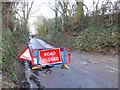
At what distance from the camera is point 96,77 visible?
9.10 meters

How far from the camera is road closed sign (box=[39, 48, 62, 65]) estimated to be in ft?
34.2

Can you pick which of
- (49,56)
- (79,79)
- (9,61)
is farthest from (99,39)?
(9,61)

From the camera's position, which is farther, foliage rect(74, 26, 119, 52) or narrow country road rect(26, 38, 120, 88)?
foliage rect(74, 26, 119, 52)

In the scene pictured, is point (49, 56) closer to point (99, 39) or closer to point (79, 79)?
point (79, 79)

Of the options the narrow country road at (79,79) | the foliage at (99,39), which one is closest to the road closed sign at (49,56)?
the narrow country road at (79,79)

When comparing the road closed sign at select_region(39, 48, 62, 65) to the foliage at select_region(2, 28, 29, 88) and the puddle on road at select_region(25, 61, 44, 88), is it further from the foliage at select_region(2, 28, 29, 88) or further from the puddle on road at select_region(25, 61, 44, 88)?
the foliage at select_region(2, 28, 29, 88)

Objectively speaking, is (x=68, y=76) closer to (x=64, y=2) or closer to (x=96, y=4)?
(x=96, y=4)

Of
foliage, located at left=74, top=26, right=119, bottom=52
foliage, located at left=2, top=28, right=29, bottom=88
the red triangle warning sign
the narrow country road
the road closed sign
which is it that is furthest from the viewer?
foliage, located at left=74, top=26, right=119, bottom=52

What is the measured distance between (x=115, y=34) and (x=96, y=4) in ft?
23.6

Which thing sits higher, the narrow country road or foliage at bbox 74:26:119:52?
foliage at bbox 74:26:119:52

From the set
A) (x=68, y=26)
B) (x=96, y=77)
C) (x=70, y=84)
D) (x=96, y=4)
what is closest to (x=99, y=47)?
(x=96, y=4)

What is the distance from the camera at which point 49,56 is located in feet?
34.4

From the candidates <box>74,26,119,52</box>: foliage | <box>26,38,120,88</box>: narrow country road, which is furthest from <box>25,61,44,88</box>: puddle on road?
<box>74,26,119,52</box>: foliage

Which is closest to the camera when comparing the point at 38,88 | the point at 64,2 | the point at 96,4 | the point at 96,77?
the point at 38,88
